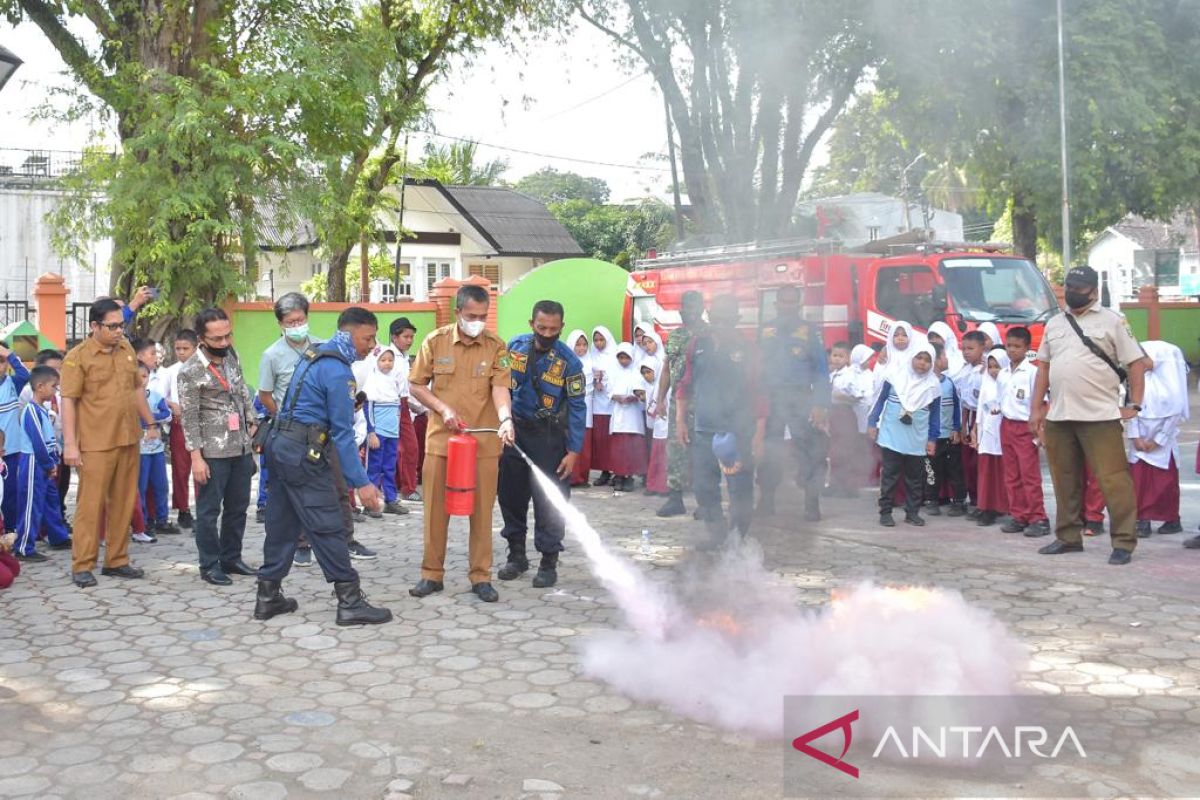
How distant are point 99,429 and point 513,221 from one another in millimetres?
32325

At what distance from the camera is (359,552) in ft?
24.8

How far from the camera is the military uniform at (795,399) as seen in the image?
27.4ft

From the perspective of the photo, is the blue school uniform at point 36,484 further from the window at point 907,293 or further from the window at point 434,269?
the window at point 434,269

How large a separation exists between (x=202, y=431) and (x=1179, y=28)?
11004 millimetres

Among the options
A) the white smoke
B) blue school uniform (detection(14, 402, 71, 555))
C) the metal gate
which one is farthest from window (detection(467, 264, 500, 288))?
the white smoke

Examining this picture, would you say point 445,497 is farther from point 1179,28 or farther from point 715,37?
point 1179,28

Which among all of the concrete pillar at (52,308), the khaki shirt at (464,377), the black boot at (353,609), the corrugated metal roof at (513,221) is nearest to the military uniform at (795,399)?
the khaki shirt at (464,377)

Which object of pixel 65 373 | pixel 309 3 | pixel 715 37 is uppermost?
pixel 309 3

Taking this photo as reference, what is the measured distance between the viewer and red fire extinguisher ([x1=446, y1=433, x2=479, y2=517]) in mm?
5965

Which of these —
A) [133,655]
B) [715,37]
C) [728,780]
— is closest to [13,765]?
[133,655]

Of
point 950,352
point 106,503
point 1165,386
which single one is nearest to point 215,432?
point 106,503

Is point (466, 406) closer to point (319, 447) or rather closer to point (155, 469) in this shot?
point (319, 447)

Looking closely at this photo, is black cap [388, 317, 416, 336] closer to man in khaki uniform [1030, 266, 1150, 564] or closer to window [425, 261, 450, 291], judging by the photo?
man in khaki uniform [1030, 266, 1150, 564]

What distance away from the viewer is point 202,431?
671 centimetres
